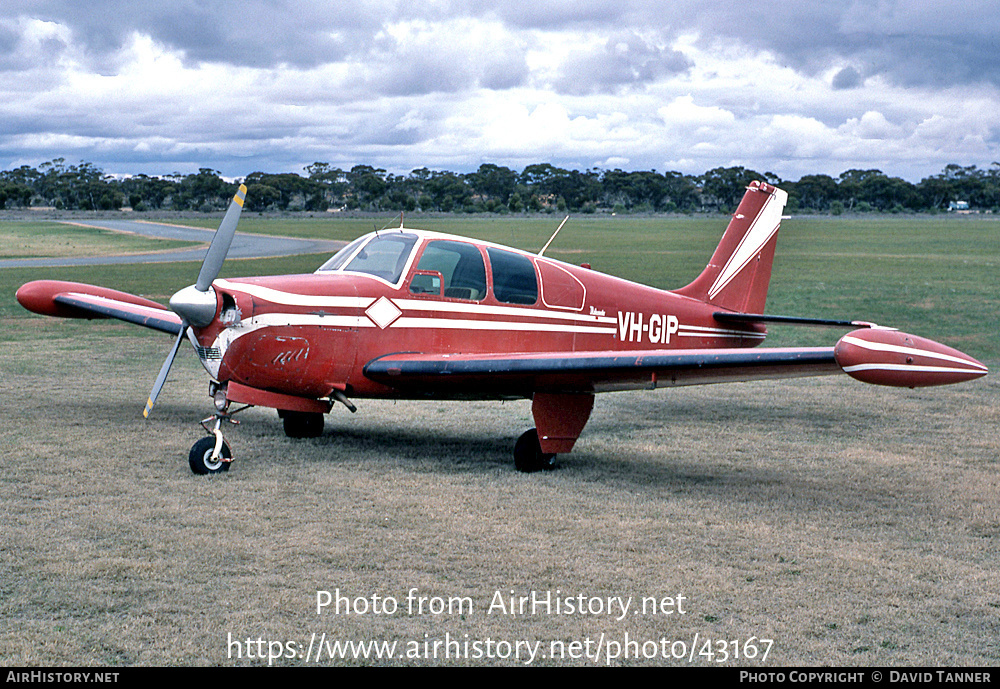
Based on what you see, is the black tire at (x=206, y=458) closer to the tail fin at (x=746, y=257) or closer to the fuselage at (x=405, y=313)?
the fuselage at (x=405, y=313)

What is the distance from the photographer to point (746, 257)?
12695 millimetres

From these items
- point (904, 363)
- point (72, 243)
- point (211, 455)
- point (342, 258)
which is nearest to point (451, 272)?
point (342, 258)

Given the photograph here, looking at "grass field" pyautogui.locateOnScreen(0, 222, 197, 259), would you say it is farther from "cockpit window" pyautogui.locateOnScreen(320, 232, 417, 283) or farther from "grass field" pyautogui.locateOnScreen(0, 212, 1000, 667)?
"cockpit window" pyautogui.locateOnScreen(320, 232, 417, 283)

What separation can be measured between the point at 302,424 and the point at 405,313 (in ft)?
6.32

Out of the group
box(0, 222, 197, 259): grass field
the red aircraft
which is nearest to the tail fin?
the red aircraft

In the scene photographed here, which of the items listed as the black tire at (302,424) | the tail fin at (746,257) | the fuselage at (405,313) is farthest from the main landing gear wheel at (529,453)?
the tail fin at (746,257)

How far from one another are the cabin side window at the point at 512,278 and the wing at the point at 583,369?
34.4 inches

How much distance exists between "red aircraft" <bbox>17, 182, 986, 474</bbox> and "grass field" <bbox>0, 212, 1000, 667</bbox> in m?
0.66

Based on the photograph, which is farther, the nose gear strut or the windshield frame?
the windshield frame

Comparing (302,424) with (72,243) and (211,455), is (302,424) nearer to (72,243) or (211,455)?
(211,455)

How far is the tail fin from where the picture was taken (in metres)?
12.4

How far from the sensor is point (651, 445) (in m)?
10.4

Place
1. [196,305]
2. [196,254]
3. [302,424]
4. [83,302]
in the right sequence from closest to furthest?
[196,305] → [302,424] → [83,302] → [196,254]

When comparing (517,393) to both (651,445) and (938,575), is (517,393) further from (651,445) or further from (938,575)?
(938,575)
